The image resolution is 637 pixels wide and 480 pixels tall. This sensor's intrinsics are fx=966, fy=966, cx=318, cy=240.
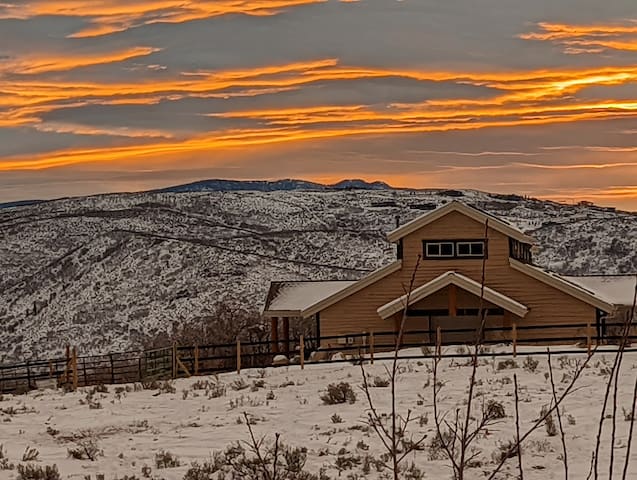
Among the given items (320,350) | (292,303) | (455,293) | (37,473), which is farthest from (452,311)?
(37,473)

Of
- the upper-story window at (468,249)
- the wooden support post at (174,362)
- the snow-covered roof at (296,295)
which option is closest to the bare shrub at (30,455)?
the wooden support post at (174,362)

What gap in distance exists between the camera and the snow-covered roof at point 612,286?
41066 mm

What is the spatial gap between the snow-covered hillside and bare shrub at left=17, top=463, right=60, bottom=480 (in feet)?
172

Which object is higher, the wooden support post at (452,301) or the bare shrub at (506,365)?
the bare shrub at (506,365)

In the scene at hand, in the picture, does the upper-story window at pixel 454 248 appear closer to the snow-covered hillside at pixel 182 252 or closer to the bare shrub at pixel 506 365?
the bare shrub at pixel 506 365

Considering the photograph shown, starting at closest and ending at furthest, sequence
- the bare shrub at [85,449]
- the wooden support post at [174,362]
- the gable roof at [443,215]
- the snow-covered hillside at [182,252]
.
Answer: the bare shrub at [85,449], the wooden support post at [174,362], the gable roof at [443,215], the snow-covered hillside at [182,252]

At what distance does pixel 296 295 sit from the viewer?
141ft

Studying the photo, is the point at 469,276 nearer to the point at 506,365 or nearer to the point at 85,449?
the point at 506,365

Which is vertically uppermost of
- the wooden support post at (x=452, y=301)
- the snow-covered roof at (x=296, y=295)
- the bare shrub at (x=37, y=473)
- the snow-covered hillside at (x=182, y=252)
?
the bare shrub at (x=37, y=473)

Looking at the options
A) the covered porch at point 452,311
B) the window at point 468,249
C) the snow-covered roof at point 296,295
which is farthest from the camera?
the snow-covered roof at point 296,295

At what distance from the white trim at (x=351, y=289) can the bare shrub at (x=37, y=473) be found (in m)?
23.6

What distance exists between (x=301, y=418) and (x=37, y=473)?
21.4 ft

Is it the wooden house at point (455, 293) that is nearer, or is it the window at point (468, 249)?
the wooden house at point (455, 293)

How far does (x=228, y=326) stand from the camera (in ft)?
177
